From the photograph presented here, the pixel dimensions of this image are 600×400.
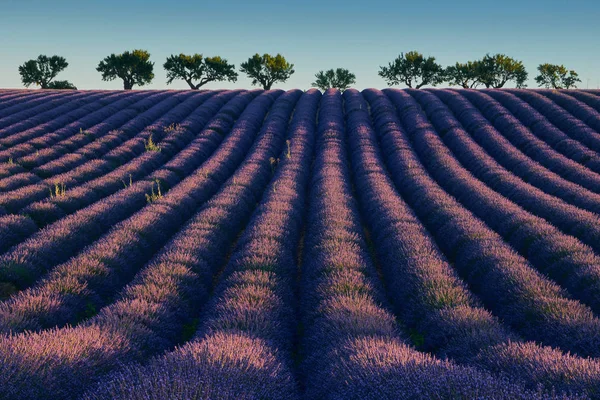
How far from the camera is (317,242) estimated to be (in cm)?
804

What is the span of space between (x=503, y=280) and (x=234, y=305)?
12.0ft

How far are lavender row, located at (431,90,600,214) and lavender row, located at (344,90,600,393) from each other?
13.9 feet

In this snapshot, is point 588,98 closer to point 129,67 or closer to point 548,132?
point 548,132

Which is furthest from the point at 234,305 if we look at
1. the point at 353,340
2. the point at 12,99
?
the point at 12,99

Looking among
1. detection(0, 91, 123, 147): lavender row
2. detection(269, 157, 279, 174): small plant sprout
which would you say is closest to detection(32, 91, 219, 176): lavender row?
detection(0, 91, 123, 147): lavender row

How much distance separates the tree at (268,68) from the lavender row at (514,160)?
30410mm

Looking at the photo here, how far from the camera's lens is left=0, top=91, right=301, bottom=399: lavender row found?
3268mm

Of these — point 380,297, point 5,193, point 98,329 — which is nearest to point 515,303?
point 380,297

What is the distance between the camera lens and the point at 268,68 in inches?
2098

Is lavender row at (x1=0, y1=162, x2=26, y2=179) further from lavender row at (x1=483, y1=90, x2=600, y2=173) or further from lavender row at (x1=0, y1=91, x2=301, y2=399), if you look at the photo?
lavender row at (x1=483, y1=90, x2=600, y2=173)

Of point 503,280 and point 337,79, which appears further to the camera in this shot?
point 337,79

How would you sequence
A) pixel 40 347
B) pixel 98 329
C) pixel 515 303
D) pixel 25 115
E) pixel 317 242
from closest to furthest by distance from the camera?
pixel 40 347 < pixel 98 329 < pixel 515 303 < pixel 317 242 < pixel 25 115

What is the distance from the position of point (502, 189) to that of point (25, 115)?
22.2m

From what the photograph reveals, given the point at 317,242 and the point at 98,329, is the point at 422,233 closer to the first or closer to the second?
the point at 317,242
